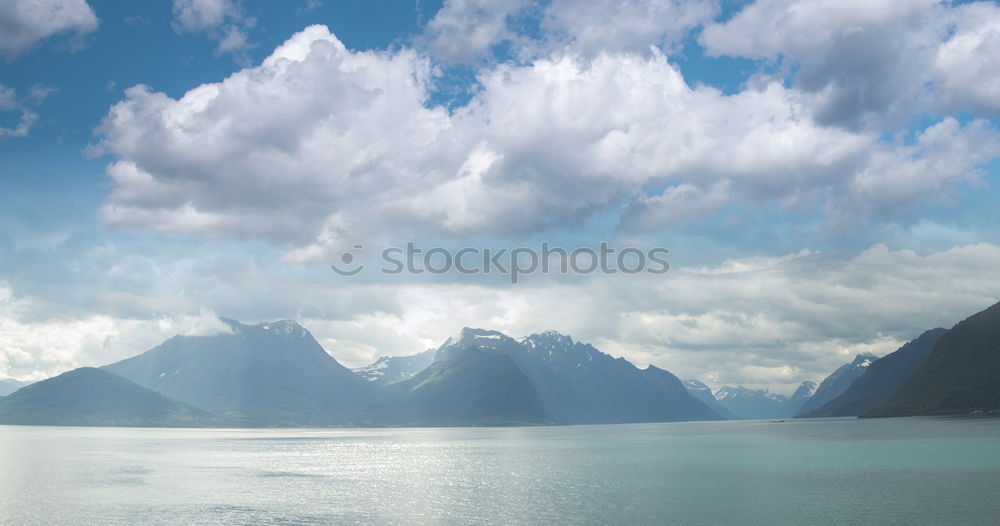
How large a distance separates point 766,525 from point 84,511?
82.6m

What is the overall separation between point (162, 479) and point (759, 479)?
106 meters

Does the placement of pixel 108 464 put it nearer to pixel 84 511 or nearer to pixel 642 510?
pixel 84 511

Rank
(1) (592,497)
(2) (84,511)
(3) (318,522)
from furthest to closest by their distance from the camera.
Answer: (1) (592,497), (2) (84,511), (3) (318,522)

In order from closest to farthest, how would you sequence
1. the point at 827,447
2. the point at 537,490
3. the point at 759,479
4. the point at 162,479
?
1. the point at 537,490
2. the point at 759,479
3. the point at 162,479
4. the point at 827,447

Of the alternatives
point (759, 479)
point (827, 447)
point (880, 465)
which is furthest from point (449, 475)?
point (827, 447)

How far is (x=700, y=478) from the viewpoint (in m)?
120

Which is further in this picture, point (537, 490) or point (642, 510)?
point (537, 490)

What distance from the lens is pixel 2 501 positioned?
101562 mm

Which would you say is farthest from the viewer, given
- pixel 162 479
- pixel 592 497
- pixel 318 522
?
pixel 162 479

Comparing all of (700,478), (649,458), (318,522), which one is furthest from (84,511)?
(649,458)

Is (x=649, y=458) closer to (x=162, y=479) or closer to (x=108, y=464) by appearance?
(x=162, y=479)

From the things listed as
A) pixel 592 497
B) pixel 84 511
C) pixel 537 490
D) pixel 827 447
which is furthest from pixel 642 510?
pixel 827 447

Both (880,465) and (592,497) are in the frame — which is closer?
(592,497)

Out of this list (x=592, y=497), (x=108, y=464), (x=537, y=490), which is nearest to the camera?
(x=592, y=497)
